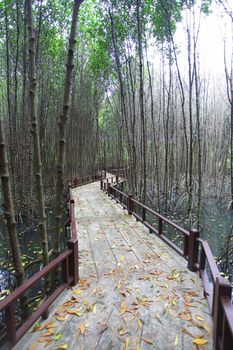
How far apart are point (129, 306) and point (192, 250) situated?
1147mm

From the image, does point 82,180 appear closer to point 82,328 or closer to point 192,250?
point 192,250

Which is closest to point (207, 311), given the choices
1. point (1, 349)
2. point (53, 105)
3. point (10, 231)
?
point (1, 349)

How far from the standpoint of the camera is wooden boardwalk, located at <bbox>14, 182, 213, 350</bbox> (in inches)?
74.7

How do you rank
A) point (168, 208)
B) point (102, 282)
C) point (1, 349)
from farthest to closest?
1. point (168, 208)
2. point (102, 282)
3. point (1, 349)

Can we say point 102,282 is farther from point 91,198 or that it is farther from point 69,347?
point 91,198

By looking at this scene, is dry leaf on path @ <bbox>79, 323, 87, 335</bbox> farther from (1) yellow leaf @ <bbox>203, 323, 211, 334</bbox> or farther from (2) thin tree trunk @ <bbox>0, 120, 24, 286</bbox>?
(1) yellow leaf @ <bbox>203, 323, 211, 334</bbox>

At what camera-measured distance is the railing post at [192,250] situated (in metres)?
3.05

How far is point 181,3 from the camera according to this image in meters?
4.69

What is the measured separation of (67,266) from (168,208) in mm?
6629

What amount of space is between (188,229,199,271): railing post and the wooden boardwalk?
0.10 meters

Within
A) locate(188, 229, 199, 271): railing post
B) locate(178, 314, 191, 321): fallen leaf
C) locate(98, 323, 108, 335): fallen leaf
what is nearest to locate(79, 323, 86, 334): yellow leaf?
locate(98, 323, 108, 335): fallen leaf

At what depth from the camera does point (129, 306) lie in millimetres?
2369

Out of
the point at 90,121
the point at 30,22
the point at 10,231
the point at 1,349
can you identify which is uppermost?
the point at 90,121

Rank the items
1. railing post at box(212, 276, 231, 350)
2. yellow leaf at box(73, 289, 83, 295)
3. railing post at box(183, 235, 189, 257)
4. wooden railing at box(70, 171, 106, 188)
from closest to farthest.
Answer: railing post at box(212, 276, 231, 350) → yellow leaf at box(73, 289, 83, 295) → railing post at box(183, 235, 189, 257) → wooden railing at box(70, 171, 106, 188)
